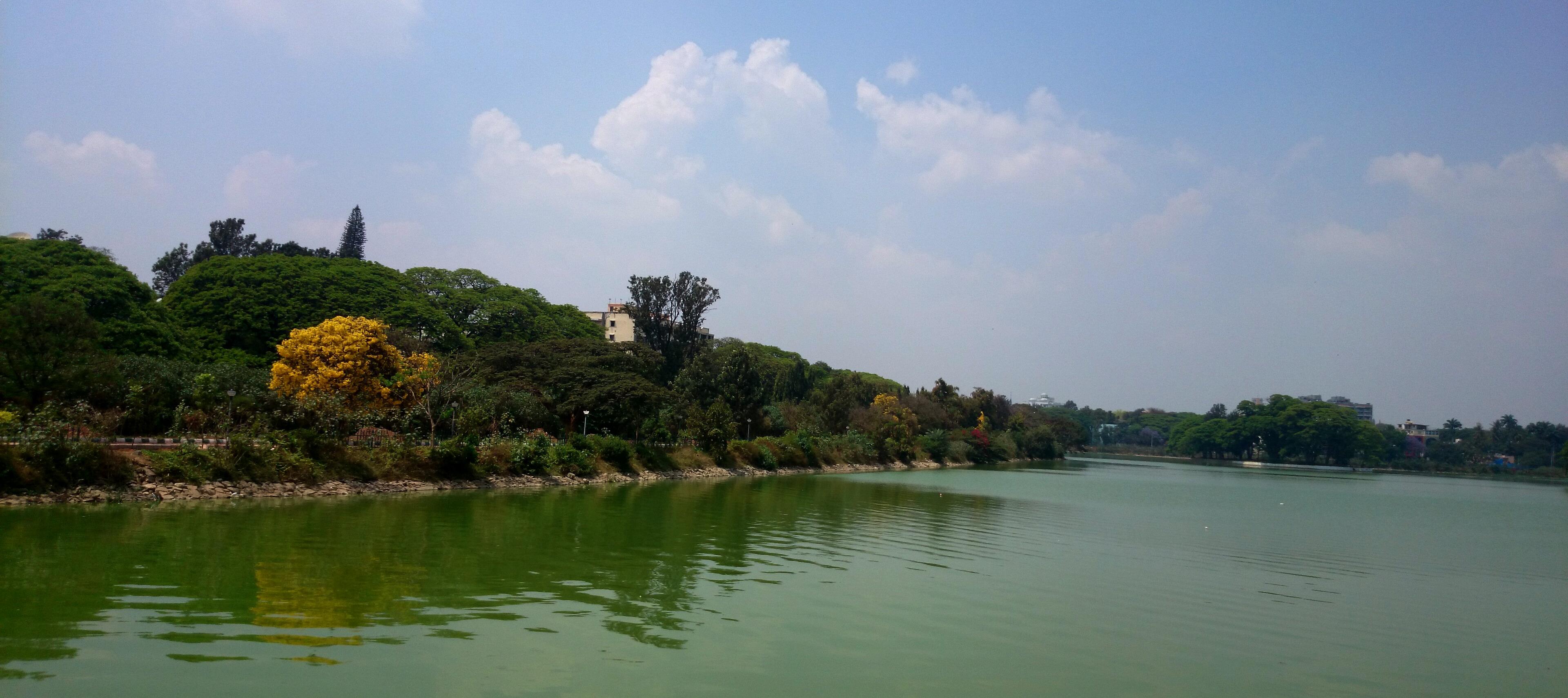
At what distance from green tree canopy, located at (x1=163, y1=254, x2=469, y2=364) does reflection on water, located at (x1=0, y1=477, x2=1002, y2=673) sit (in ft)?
107

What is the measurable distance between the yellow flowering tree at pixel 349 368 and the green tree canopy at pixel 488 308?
25.6 metres

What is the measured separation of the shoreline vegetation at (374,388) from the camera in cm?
2630

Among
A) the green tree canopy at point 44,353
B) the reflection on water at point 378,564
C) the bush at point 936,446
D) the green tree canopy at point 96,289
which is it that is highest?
the green tree canopy at point 96,289

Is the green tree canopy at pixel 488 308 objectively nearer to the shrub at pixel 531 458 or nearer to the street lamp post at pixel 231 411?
the shrub at pixel 531 458

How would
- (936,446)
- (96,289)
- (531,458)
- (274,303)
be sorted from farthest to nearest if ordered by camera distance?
(936,446)
(274,303)
(96,289)
(531,458)

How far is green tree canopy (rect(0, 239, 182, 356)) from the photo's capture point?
4250 cm

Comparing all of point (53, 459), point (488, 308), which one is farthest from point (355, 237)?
point (53, 459)

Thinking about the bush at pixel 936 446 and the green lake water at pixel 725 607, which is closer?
the green lake water at pixel 725 607

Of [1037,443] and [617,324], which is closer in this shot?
[1037,443]

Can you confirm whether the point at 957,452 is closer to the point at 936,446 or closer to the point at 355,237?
the point at 936,446

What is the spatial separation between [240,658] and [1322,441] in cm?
15191

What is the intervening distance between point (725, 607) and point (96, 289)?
44703 mm

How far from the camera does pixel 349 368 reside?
36.6 metres

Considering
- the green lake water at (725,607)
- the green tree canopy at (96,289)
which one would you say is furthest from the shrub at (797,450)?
the green tree canopy at (96,289)
